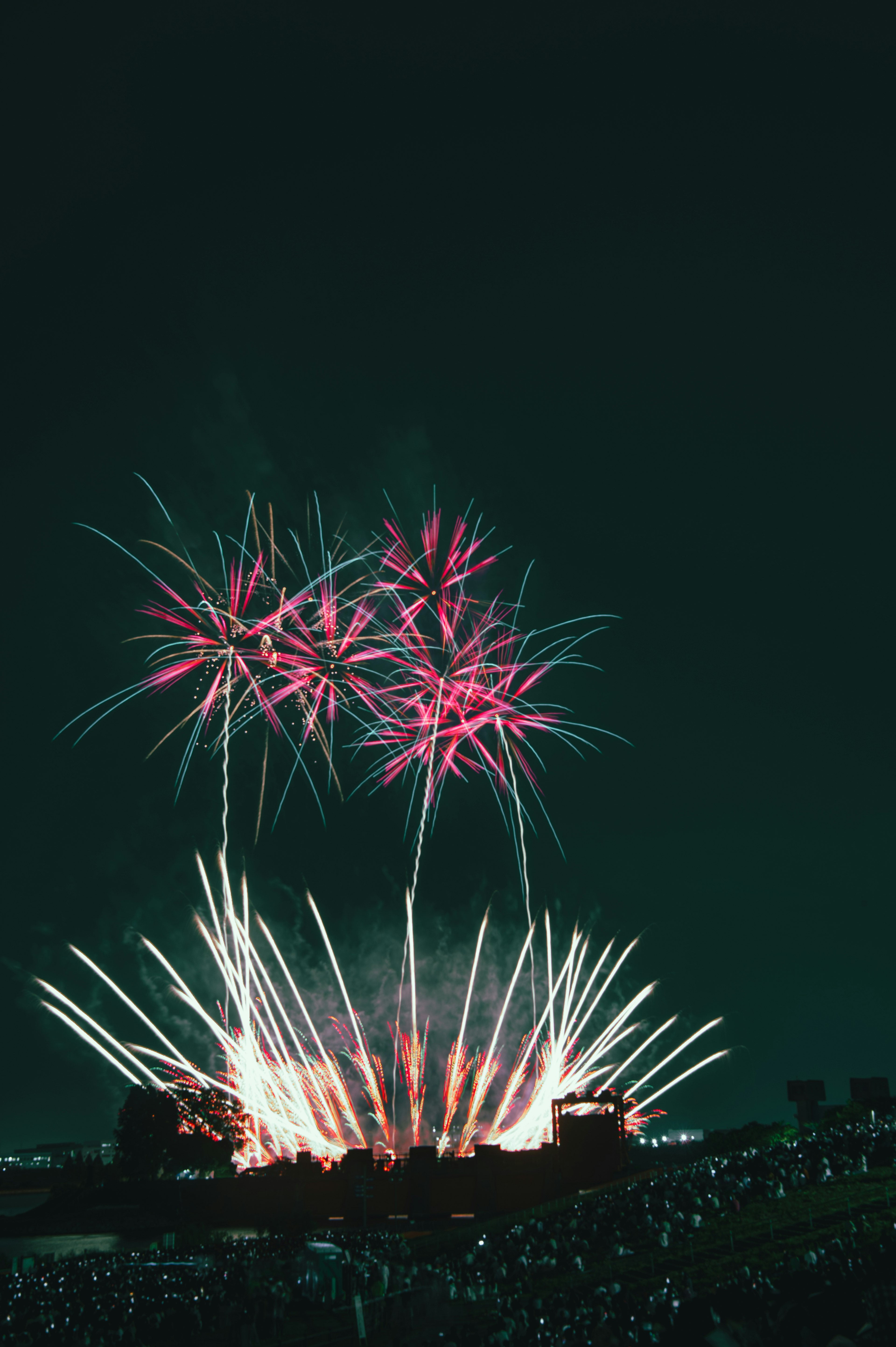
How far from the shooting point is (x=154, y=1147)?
50.7 meters

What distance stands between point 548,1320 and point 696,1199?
37.5 ft

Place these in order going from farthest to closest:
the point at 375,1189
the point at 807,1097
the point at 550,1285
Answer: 1. the point at 807,1097
2. the point at 375,1189
3. the point at 550,1285

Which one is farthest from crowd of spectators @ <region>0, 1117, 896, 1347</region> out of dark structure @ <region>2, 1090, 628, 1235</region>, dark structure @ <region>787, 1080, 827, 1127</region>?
dark structure @ <region>787, 1080, 827, 1127</region>

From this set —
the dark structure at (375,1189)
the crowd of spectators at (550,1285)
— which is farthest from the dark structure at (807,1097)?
the crowd of spectators at (550,1285)

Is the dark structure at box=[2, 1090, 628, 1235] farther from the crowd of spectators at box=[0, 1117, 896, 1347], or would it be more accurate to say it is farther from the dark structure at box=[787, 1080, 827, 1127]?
the dark structure at box=[787, 1080, 827, 1127]

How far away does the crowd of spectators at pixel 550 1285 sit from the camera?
1420 centimetres

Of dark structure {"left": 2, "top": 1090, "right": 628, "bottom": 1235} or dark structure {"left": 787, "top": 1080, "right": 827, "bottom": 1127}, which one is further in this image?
dark structure {"left": 787, "top": 1080, "right": 827, "bottom": 1127}

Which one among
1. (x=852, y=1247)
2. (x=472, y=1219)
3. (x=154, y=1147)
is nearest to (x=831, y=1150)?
(x=852, y=1247)

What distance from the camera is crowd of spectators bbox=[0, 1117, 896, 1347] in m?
14.2

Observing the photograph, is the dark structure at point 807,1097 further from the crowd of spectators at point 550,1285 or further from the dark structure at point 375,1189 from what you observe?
the crowd of spectators at point 550,1285

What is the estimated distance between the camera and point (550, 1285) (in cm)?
2228

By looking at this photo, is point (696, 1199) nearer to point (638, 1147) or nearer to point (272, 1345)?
point (272, 1345)

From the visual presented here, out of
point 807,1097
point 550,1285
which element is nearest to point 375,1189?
point 550,1285

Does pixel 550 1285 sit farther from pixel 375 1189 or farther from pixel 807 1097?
pixel 807 1097
